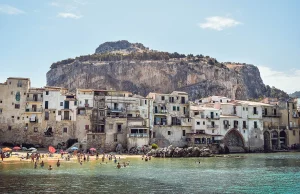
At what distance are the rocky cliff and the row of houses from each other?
4793 cm

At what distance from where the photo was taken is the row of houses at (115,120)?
66312mm

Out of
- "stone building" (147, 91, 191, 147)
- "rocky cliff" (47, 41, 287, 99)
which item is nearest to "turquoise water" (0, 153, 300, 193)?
"stone building" (147, 91, 191, 147)

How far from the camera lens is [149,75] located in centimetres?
13038

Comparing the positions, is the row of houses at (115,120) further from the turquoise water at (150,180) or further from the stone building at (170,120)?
the turquoise water at (150,180)

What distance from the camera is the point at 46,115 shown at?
67.0 m

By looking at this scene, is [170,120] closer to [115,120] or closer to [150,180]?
[115,120]

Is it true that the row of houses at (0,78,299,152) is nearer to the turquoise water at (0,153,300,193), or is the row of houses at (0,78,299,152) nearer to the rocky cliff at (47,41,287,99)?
the turquoise water at (0,153,300,193)

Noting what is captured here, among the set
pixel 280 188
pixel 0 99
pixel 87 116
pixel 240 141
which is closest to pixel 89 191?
pixel 280 188

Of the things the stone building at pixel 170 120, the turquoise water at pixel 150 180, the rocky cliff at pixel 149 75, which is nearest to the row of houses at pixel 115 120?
the stone building at pixel 170 120

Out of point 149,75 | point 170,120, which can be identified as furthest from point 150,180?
point 149,75

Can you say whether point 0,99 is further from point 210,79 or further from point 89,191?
point 210,79

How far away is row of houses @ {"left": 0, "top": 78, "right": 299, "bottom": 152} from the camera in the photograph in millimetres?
66312

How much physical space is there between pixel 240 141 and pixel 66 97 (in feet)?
128

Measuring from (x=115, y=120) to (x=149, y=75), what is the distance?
64808mm
